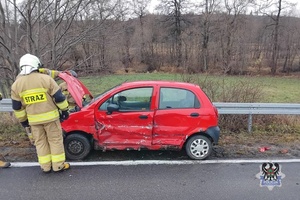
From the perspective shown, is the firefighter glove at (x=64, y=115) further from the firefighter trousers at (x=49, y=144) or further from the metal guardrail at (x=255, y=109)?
the metal guardrail at (x=255, y=109)

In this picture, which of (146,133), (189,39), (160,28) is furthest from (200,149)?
(160,28)

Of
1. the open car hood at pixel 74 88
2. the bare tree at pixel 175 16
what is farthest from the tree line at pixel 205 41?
the open car hood at pixel 74 88

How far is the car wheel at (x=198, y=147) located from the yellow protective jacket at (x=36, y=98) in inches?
88.8

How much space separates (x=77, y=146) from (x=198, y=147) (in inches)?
85.1

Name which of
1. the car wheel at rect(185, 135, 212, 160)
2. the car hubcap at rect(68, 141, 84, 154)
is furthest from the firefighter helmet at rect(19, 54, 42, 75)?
the car wheel at rect(185, 135, 212, 160)

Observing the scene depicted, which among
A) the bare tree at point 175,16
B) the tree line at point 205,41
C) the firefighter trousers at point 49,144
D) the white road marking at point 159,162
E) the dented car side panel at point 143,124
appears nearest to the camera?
the firefighter trousers at point 49,144

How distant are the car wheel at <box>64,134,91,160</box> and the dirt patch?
6.5 inches

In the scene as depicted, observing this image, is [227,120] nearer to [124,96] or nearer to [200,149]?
[200,149]

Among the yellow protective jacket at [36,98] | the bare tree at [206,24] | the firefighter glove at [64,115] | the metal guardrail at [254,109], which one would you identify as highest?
the bare tree at [206,24]

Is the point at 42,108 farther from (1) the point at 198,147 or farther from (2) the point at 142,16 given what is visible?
(2) the point at 142,16

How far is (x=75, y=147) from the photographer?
4.46 m

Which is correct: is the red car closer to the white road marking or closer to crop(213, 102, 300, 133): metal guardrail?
the white road marking

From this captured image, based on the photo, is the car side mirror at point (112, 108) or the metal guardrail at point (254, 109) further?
the metal guardrail at point (254, 109)

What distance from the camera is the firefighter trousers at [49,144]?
156 inches
